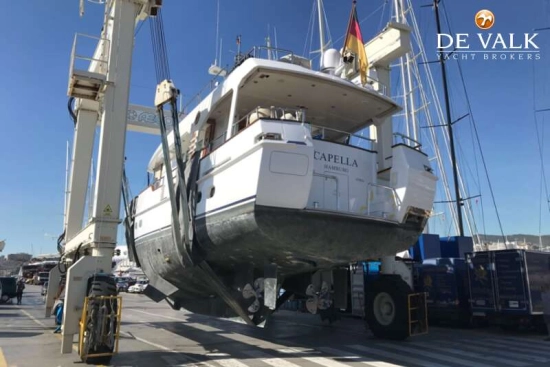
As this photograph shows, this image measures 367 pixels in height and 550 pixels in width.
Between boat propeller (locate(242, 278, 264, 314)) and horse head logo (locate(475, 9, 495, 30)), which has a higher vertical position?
horse head logo (locate(475, 9, 495, 30))

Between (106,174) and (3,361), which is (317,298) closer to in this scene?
(106,174)

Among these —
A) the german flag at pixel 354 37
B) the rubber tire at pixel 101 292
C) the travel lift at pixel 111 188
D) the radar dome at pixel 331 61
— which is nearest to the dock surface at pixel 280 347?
the rubber tire at pixel 101 292

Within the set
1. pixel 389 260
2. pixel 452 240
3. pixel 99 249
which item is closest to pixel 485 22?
pixel 452 240

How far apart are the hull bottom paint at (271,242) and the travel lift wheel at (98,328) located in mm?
1519

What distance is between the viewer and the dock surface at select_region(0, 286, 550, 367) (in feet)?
25.0

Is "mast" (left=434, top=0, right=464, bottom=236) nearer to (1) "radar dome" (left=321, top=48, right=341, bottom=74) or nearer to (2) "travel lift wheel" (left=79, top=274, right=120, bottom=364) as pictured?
(1) "radar dome" (left=321, top=48, right=341, bottom=74)

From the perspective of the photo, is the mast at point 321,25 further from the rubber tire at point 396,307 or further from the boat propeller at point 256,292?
the boat propeller at point 256,292

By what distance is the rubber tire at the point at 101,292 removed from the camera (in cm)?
718

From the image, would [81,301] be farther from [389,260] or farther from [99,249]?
[389,260]

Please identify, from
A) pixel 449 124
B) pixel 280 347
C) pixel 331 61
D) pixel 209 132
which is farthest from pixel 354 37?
pixel 449 124

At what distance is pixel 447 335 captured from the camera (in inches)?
453

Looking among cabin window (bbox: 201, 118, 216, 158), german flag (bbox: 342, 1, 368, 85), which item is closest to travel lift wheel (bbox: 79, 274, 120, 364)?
cabin window (bbox: 201, 118, 216, 158)

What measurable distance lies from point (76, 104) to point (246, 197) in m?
9.02

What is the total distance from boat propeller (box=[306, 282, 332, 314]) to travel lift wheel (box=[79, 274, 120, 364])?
355cm
